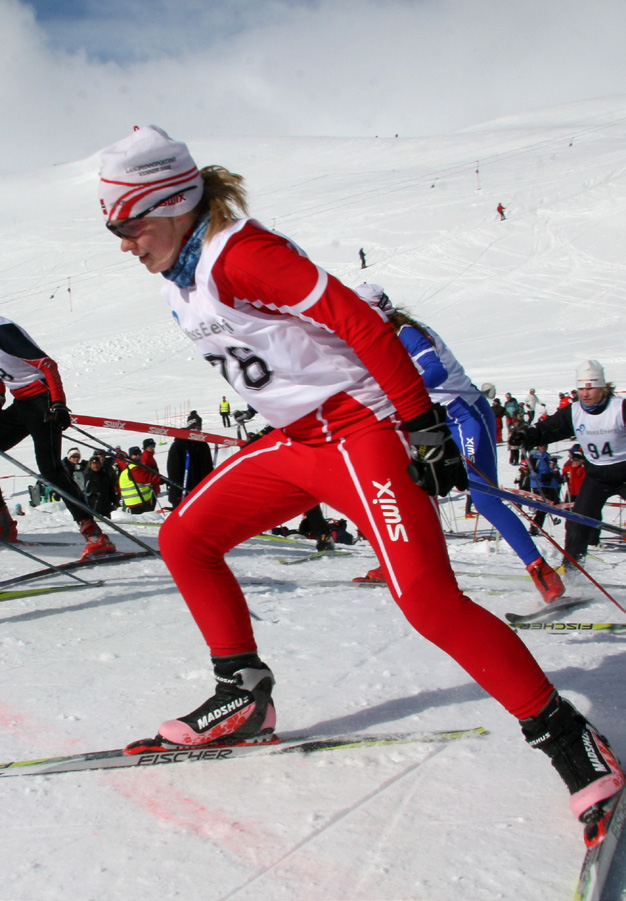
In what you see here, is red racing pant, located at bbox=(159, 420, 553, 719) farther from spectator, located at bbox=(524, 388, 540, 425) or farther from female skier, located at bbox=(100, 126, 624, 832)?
spectator, located at bbox=(524, 388, 540, 425)

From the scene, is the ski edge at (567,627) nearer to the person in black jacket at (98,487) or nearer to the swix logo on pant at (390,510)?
the swix logo on pant at (390,510)

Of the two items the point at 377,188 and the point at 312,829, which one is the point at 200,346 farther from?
the point at 377,188

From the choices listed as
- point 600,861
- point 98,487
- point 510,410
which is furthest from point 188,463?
point 510,410

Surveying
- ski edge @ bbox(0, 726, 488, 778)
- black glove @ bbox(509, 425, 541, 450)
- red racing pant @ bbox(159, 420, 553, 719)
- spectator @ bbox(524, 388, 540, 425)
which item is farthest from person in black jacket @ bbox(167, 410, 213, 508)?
spectator @ bbox(524, 388, 540, 425)

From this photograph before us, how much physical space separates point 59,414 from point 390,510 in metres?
3.76

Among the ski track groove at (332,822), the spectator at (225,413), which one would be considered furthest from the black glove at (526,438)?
the spectator at (225,413)

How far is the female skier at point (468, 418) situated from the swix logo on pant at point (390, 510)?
2.33m

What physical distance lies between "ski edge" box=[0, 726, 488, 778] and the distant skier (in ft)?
10.4

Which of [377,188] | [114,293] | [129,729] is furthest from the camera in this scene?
[377,188]

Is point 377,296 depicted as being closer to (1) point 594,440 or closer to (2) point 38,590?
(1) point 594,440

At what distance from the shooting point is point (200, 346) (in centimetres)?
231

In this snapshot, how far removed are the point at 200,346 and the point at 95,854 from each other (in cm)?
142

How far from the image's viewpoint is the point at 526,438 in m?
5.17

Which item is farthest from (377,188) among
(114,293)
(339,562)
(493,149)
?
(339,562)
